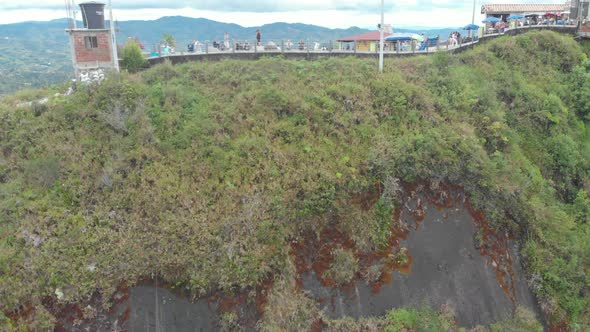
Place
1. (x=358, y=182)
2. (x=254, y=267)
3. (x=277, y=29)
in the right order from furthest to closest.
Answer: (x=277, y=29) → (x=358, y=182) → (x=254, y=267)

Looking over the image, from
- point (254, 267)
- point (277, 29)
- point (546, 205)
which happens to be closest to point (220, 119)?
point (254, 267)

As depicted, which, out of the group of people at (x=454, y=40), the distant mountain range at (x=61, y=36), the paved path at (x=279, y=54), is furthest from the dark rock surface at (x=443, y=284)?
the distant mountain range at (x=61, y=36)

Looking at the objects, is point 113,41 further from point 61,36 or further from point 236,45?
point 61,36

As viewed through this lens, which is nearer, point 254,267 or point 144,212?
point 254,267

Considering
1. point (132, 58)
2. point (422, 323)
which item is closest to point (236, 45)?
point (132, 58)

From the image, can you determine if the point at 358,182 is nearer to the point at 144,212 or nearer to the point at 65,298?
the point at 144,212

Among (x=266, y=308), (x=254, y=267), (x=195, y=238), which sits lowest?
(x=266, y=308)

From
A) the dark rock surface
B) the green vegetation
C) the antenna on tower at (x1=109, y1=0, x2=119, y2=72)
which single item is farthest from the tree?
the green vegetation

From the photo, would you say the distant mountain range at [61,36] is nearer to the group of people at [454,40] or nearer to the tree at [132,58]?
the group of people at [454,40]
